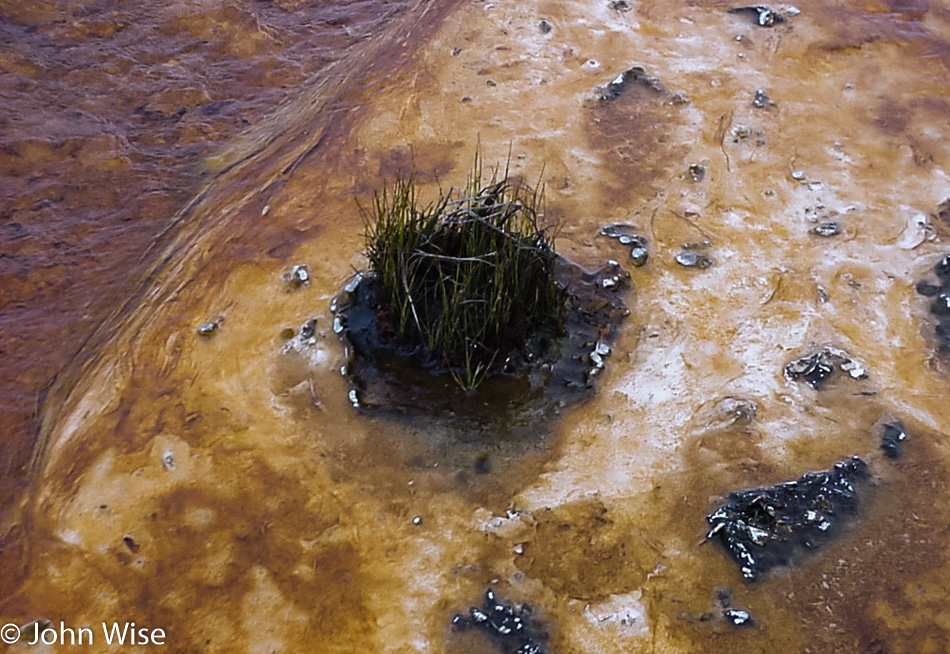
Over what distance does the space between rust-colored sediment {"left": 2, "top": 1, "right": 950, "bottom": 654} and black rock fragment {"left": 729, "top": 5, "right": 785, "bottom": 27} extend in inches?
22.0

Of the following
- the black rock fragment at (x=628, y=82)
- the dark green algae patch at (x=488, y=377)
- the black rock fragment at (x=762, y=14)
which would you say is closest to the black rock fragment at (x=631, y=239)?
the dark green algae patch at (x=488, y=377)

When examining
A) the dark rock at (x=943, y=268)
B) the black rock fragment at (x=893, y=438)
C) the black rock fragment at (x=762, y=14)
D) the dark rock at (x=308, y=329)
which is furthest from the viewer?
the black rock fragment at (x=762, y=14)

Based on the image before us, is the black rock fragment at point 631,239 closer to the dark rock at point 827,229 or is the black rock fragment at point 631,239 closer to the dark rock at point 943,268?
the dark rock at point 827,229

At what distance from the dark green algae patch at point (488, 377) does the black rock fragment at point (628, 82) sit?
144 cm

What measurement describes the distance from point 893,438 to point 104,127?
11.9ft

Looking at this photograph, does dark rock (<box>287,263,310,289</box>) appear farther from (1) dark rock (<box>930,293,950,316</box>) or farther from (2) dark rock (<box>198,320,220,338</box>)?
(1) dark rock (<box>930,293,950,316</box>)

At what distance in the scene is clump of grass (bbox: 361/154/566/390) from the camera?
2932 millimetres

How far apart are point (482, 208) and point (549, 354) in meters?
0.61

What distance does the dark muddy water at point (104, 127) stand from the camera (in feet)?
10.5

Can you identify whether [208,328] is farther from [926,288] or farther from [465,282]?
[926,288]

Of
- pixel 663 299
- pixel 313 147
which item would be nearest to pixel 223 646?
pixel 663 299

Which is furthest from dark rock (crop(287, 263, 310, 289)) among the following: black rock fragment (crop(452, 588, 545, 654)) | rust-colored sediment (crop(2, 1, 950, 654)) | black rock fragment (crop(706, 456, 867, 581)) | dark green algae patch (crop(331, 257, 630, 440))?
black rock fragment (crop(706, 456, 867, 581))

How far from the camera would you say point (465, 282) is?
2887 millimetres

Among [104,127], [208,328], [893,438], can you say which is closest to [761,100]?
[893,438]
